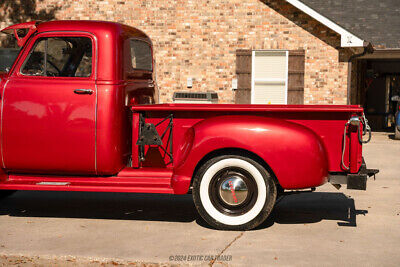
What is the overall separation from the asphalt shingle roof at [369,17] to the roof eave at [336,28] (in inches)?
71.6

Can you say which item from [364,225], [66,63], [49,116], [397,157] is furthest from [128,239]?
[397,157]

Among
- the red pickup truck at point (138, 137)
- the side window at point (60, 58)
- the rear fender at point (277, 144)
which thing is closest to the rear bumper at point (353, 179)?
the red pickup truck at point (138, 137)

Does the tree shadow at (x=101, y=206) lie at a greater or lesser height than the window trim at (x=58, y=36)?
lesser

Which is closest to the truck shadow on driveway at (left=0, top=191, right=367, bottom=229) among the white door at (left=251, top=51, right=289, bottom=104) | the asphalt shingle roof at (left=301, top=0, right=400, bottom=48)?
the white door at (left=251, top=51, right=289, bottom=104)

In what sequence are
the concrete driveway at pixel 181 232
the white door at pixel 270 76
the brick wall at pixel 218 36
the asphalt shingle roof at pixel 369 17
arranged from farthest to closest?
the asphalt shingle roof at pixel 369 17, the white door at pixel 270 76, the brick wall at pixel 218 36, the concrete driveway at pixel 181 232

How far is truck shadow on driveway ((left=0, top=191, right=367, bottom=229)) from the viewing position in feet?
20.2

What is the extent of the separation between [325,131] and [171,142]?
1502 millimetres

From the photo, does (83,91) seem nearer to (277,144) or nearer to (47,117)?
(47,117)

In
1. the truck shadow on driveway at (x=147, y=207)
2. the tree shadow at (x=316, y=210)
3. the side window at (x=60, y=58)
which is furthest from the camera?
the truck shadow on driveway at (x=147, y=207)

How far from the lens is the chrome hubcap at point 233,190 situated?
5.39 meters

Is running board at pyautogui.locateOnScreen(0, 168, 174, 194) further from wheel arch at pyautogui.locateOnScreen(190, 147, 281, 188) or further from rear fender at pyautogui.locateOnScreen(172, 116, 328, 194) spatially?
rear fender at pyautogui.locateOnScreen(172, 116, 328, 194)

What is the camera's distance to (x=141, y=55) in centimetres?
657

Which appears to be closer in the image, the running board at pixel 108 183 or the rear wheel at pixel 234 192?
the rear wheel at pixel 234 192

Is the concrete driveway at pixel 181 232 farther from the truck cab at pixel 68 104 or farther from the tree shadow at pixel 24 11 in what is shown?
the tree shadow at pixel 24 11
